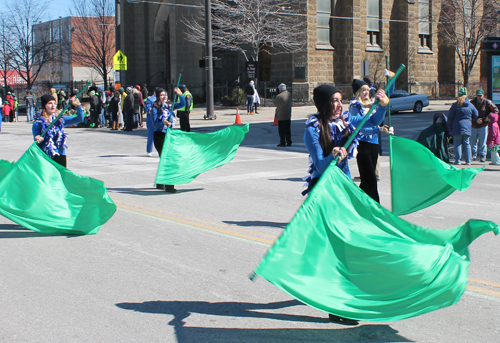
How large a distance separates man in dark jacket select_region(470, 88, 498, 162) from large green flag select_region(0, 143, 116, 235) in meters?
10.3

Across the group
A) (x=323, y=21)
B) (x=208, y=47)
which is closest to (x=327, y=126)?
(x=208, y=47)

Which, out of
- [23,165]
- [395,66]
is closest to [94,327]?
[23,165]

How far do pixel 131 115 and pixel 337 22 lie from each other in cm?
1929

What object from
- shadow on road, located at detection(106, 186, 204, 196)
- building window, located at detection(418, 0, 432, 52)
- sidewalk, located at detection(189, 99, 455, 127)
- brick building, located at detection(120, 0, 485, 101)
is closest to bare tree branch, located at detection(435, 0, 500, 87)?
building window, located at detection(418, 0, 432, 52)

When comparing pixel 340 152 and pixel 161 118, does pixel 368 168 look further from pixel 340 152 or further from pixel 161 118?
pixel 161 118

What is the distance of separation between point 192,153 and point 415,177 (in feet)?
17.0

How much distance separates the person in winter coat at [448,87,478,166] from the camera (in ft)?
47.2

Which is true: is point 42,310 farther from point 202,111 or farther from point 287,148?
point 202,111

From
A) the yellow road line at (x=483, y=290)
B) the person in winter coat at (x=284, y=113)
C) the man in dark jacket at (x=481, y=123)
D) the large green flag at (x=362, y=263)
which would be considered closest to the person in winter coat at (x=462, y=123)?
the man in dark jacket at (x=481, y=123)

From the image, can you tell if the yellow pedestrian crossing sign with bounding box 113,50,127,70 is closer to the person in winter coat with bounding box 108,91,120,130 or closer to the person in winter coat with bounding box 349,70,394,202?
the person in winter coat with bounding box 108,91,120,130

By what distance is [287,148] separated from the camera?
60.1 ft

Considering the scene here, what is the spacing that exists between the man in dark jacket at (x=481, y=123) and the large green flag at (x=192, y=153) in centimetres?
656

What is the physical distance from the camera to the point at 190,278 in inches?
229

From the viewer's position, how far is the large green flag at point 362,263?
4004 mm
